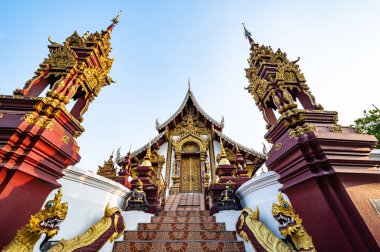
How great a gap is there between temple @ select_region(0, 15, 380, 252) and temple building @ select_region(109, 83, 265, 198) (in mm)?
5616

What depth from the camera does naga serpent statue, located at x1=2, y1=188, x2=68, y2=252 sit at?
1.53 m

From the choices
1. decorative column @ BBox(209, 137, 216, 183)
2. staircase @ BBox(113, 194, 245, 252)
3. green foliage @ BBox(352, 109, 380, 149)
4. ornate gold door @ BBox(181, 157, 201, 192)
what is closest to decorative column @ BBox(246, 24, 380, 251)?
staircase @ BBox(113, 194, 245, 252)

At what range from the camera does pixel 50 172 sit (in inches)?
84.3

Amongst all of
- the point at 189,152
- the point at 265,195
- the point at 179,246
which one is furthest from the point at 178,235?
the point at 189,152

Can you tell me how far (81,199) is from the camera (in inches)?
105

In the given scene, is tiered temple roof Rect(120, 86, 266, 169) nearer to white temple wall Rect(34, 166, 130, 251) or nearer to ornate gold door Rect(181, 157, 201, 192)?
ornate gold door Rect(181, 157, 201, 192)

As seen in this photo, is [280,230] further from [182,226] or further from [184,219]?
[184,219]

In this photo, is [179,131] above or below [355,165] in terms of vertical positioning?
above

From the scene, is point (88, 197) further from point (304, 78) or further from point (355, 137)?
point (304, 78)

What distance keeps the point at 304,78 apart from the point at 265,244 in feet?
9.77

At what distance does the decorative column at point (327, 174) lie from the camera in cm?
174

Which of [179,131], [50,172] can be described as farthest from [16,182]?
[179,131]

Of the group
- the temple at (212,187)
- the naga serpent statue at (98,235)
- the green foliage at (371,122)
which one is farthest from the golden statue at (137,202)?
the green foliage at (371,122)

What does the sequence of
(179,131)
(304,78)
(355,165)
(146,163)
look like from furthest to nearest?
(179,131) → (146,163) → (304,78) → (355,165)
